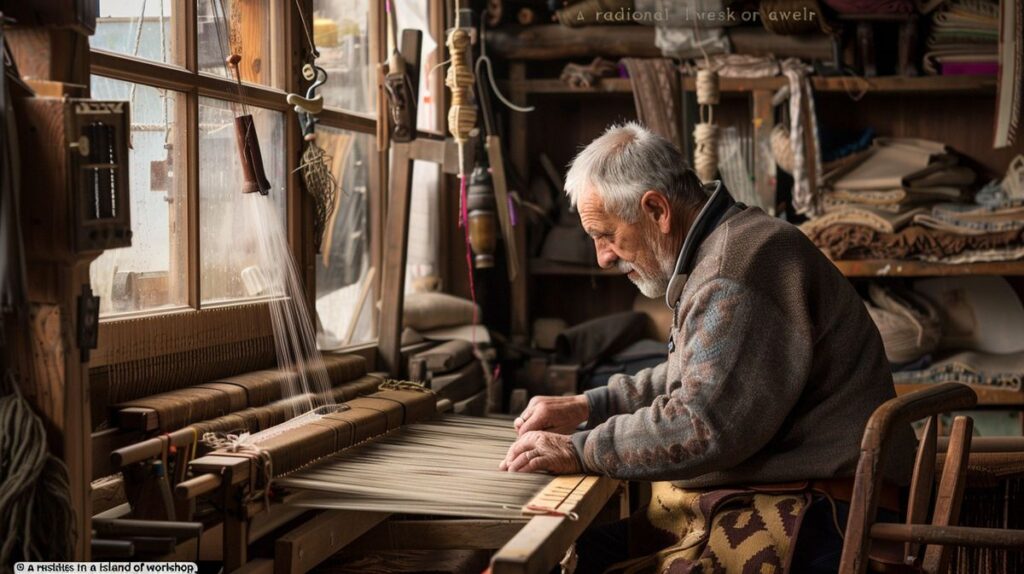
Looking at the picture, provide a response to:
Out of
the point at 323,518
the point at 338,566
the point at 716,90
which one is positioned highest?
the point at 716,90

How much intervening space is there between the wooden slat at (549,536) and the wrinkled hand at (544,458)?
57 millimetres

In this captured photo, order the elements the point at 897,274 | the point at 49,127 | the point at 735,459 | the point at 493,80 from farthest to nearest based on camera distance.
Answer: the point at 493,80 → the point at 897,274 → the point at 735,459 → the point at 49,127

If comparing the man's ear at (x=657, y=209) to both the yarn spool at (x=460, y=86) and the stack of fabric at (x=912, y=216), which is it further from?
the stack of fabric at (x=912, y=216)

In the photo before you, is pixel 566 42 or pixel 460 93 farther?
pixel 566 42

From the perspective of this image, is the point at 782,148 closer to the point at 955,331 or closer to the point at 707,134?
the point at 707,134

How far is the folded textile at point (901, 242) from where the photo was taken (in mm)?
4531

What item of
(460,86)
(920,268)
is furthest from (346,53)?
(920,268)

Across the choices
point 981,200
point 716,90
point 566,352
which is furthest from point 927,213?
point 566,352

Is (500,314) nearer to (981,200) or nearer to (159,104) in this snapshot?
(981,200)

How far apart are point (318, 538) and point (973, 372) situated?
3247mm

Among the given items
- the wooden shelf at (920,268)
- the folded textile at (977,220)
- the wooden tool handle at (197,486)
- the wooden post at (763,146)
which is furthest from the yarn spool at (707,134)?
the wooden tool handle at (197,486)

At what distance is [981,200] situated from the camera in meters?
4.70

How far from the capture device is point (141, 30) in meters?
2.38

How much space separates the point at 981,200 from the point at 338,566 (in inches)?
126
